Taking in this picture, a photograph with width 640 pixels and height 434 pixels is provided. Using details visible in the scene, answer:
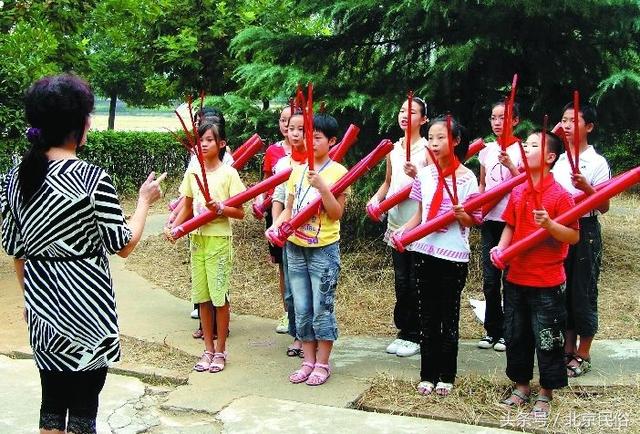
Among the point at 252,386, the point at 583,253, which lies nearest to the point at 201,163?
the point at 252,386

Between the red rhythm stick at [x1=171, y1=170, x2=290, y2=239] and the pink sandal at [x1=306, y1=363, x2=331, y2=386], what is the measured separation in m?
1.09

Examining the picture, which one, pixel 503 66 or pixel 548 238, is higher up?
pixel 503 66

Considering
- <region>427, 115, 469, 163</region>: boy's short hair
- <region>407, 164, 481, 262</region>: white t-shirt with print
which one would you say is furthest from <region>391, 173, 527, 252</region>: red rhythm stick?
<region>427, 115, 469, 163</region>: boy's short hair

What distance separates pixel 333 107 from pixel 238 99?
53.7 inches

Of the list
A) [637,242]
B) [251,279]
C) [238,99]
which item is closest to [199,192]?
[251,279]

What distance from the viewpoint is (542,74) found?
23.1 feet

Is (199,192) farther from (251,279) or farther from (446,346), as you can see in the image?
(251,279)

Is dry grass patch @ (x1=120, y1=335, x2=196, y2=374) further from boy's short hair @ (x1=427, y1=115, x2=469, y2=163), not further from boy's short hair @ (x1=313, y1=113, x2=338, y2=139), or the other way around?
boy's short hair @ (x1=427, y1=115, x2=469, y2=163)

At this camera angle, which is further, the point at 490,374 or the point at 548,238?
the point at 490,374

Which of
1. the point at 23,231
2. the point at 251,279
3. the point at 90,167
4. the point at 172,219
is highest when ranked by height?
the point at 90,167

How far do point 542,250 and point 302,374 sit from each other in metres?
1.61

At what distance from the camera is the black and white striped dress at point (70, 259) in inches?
116

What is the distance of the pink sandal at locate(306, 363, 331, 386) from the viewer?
4688 mm

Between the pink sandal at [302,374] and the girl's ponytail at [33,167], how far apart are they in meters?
2.26
